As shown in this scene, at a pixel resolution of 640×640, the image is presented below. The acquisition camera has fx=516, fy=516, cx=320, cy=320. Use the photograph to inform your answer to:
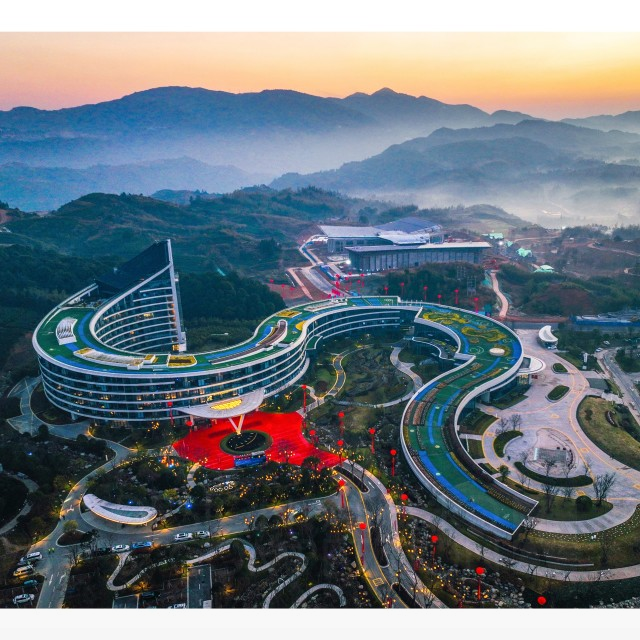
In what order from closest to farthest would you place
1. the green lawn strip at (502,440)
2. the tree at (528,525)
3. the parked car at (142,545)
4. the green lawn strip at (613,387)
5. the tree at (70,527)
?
the parked car at (142,545)
the tree at (528,525)
the tree at (70,527)
the green lawn strip at (502,440)
the green lawn strip at (613,387)

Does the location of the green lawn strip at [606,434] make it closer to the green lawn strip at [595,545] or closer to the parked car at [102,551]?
the green lawn strip at [595,545]

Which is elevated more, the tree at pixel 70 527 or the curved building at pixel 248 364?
the curved building at pixel 248 364

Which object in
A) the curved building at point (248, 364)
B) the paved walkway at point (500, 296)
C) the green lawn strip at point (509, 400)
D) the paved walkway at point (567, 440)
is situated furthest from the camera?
the paved walkway at point (500, 296)

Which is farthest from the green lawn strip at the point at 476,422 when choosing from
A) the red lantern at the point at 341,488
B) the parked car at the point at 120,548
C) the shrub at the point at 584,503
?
the parked car at the point at 120,548

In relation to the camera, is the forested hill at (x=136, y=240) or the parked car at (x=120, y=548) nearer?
the parked car at (x=120, y=548)

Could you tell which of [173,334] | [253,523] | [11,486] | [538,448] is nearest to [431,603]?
[253,523]

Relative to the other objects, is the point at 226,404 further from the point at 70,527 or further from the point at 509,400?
the point at 509,400

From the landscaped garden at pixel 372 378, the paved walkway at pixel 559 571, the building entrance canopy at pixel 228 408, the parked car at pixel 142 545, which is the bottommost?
the paved walkway at pixel 559 571
